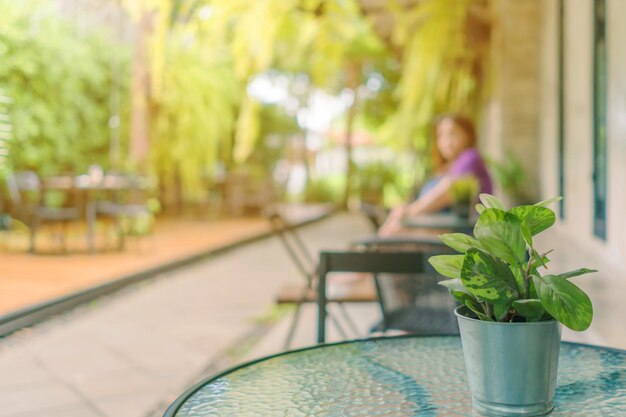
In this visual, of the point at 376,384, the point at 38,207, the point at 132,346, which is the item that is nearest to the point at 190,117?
the point at 38,207

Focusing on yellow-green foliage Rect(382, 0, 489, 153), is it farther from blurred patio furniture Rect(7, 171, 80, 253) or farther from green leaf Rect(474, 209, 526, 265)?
green leaf Rect(474, 209, 526, 265)

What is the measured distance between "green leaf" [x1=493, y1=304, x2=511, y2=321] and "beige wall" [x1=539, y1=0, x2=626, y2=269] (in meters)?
2.53

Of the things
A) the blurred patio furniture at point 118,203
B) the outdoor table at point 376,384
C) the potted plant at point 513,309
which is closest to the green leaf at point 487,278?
the potted plant at point 513,309

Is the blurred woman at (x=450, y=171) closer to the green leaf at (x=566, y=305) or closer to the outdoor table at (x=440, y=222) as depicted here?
the outdoor table at (x=440, y=222)

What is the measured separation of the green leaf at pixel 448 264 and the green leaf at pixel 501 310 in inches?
2.7

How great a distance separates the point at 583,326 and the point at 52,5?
9.10ft

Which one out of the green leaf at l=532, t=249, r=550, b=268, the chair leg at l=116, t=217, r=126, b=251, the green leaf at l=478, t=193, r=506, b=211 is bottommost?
the chair leg at l=116, t=217, r=126, b=251

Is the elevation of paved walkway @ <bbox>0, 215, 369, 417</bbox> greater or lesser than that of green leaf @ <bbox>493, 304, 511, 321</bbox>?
lesser

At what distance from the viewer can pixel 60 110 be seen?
4086mm

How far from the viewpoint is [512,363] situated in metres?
0.87

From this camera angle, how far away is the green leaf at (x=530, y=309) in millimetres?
852

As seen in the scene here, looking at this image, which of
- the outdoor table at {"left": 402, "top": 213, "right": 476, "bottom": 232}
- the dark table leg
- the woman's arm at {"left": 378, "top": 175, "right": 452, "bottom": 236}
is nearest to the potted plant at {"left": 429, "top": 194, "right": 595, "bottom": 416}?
the dark table leg

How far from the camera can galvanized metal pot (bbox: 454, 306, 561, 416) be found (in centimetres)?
86

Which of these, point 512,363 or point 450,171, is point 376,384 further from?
point 450,171
